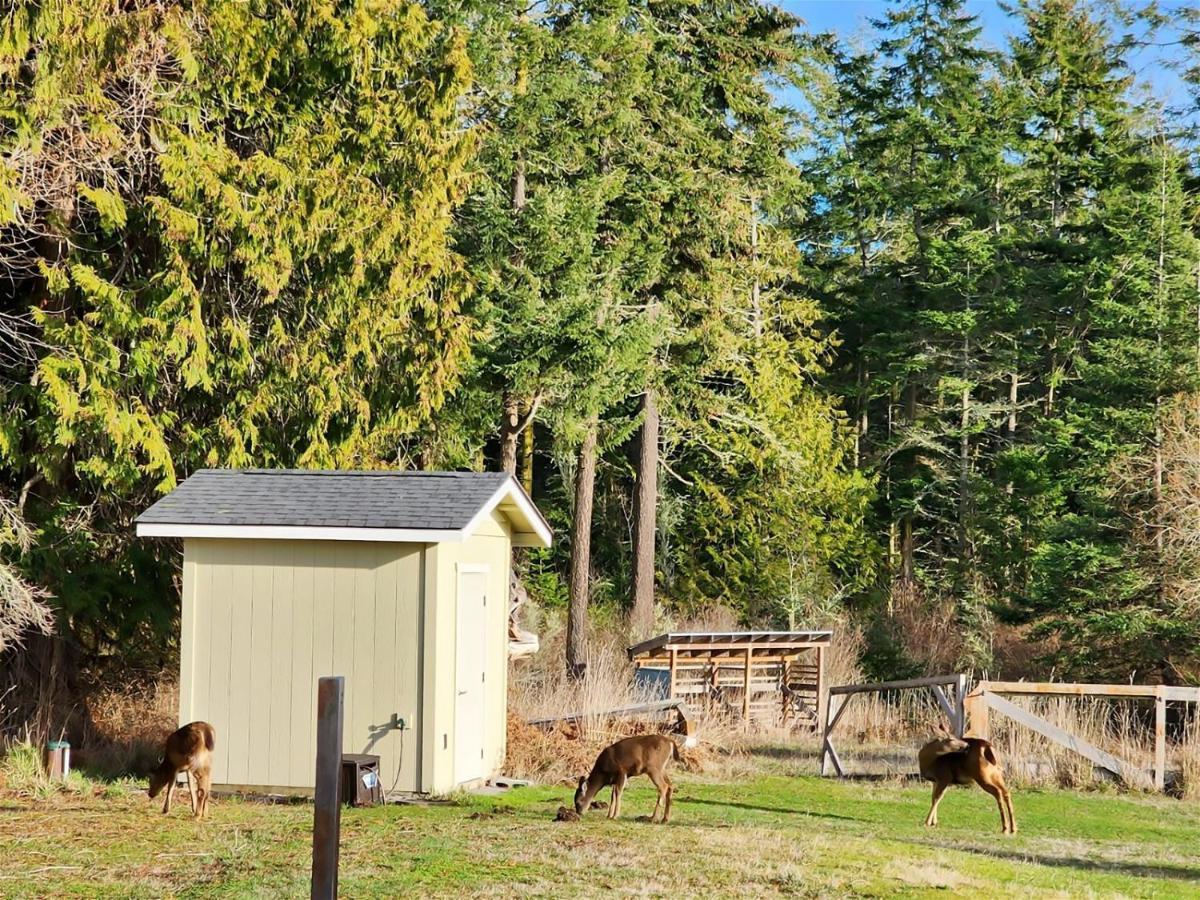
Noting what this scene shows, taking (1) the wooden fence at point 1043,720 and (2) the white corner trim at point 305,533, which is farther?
(1) the wooden fence at point 1043,720

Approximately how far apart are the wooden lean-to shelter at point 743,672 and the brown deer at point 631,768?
9.15 metres

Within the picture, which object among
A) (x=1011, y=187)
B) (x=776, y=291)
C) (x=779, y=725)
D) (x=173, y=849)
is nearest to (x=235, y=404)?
(x=173, y=849)

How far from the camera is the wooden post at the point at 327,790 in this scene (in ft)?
18.7

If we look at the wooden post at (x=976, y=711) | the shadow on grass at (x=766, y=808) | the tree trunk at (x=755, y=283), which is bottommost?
the shadow on grass at (x=766, y=808)

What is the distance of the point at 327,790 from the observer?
5.71m

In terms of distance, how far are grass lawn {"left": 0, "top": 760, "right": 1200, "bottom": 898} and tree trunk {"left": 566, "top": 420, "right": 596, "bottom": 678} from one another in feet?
38.1

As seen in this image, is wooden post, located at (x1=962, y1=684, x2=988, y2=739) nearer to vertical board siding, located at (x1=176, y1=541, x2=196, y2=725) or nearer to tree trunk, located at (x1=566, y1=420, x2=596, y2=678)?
vertical board siding, located at (x1=176, y1=541, x2=196, y2=725)

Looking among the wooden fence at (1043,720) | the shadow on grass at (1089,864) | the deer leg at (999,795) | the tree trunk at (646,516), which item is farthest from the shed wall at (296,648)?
the tree trunk at (646,516)

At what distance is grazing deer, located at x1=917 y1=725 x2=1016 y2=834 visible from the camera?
12.8 meters

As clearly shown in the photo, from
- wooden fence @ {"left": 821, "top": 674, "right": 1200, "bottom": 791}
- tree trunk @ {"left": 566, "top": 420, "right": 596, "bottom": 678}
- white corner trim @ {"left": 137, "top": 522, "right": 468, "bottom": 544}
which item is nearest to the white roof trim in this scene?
white corner trim @ {"left": 137, "top": 522, "right": 468, "bottom": 544}

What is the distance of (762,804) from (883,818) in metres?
1.23

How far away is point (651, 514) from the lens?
3000 cm

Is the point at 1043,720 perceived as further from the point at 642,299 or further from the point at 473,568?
the point at 642,299

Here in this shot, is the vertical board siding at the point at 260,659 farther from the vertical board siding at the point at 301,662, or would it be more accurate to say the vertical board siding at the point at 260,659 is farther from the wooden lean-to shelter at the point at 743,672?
the wooden lean-to shelter at the point at 743,672
